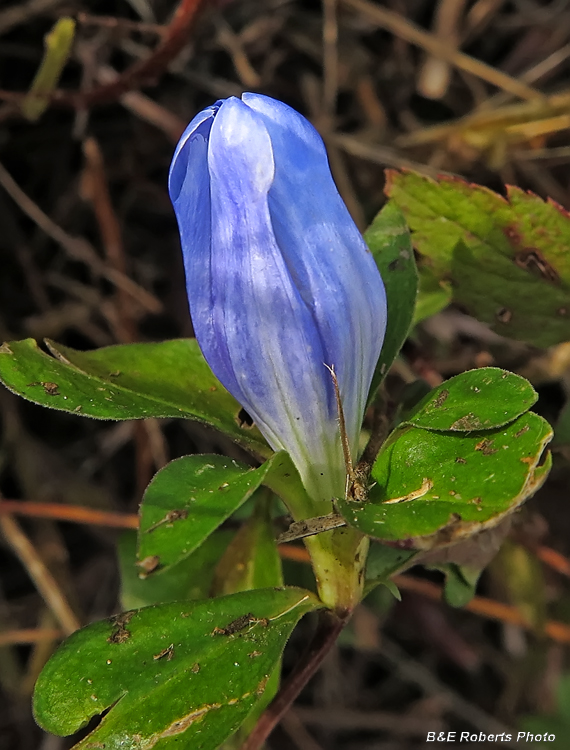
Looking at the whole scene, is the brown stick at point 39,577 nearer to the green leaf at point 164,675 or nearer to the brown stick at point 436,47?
the green leaf at point 164,675

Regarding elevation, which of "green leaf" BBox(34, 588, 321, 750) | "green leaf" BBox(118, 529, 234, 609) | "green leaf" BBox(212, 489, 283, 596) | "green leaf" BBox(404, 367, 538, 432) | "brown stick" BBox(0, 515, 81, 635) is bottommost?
"brown stick" BBox(0, 515, 81, 635)

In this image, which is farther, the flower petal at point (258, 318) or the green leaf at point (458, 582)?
the green leaf at point (458, 582)

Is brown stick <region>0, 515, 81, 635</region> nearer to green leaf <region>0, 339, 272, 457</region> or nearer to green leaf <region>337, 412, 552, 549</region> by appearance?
green leaf <region>0, 339, 272, 457</region>

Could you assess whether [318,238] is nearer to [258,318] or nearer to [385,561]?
[258,318]

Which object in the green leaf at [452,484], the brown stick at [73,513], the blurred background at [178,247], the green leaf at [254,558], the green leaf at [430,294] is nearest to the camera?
the green leaf at [452,484]

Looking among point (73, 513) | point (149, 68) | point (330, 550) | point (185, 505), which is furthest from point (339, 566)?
point (149, 68)

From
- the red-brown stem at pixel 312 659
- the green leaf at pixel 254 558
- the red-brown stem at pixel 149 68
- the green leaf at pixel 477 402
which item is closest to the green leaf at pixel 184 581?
the green leaf at pixel 254 558

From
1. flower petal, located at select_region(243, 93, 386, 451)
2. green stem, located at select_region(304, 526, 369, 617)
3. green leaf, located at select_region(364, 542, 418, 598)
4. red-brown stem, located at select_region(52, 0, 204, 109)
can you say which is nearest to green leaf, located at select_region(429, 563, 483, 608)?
green leaf, located at select_region(364, 542, 418, 598)
